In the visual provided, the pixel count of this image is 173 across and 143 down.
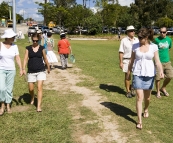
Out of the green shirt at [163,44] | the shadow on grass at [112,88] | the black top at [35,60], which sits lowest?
the shadow on grass at [112,88]

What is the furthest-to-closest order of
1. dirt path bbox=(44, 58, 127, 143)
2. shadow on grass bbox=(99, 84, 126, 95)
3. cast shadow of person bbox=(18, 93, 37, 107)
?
shadow on grass bbox=(99, 84, 126, 95) < cast shadow of person bbox=(18, 93, 37, 107) < dirt path bbox=(44, 58, 127, 143)

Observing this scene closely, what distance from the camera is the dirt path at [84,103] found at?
14.3 ft

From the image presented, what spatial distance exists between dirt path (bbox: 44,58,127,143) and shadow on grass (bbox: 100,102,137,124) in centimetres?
18

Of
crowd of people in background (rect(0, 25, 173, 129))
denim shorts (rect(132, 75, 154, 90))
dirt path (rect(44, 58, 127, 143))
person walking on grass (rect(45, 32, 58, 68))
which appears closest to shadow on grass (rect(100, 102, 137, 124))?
dirt path (rect(44, 58, 127, 143))

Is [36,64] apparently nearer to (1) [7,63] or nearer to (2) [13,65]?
(2) [13,65]

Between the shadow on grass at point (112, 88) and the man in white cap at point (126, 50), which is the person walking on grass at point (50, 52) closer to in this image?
the shadow on grass at point (112, 88)

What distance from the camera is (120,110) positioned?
574 cm

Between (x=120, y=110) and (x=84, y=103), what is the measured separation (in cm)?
97

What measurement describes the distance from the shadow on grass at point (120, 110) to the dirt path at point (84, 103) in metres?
→ 0.18

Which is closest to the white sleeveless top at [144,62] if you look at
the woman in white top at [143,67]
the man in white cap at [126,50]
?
the woman in white top at [143,67]

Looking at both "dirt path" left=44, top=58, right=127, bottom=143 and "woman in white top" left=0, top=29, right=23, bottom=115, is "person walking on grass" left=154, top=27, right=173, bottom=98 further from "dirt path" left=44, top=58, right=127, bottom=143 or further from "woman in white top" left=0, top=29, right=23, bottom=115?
"woman in white top" left=0, top=29, right=23, bottom=115

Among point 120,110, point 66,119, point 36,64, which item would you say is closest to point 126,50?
point 120,110

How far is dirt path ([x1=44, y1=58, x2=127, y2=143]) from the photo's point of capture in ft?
14.3

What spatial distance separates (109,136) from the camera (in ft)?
14.5
